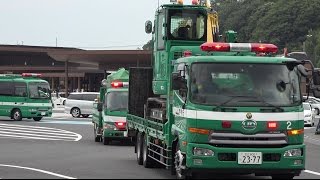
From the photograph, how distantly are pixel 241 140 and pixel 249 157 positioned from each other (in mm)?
325

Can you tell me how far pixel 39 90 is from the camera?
4381 cm

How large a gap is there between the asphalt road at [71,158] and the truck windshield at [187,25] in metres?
3.17

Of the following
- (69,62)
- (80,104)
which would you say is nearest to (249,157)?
(80,104)

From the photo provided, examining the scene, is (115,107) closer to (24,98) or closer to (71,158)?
(71,158)

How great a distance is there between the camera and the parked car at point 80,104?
49656 mm

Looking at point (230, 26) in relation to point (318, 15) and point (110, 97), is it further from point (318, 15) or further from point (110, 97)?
point (110, 97)

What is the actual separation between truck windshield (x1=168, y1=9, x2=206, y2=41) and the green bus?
93.5ft

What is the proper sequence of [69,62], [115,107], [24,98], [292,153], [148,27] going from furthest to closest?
[69,62]
[24,98]
[115,107]
[148,27]
[292,153]

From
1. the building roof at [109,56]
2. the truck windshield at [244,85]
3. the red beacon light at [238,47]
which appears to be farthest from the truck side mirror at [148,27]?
the building roof at [109,56]

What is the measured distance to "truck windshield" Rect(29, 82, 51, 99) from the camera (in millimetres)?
43500

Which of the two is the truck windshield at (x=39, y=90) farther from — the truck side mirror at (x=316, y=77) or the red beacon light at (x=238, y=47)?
the truck side mirror at (x=316, y=77)

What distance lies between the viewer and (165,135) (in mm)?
13828

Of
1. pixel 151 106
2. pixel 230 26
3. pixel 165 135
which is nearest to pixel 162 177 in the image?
pixel 165 135

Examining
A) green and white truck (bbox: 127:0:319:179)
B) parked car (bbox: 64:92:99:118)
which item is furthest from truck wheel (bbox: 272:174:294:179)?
parked car (bbox: 64:92:99:118)
